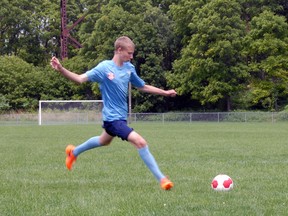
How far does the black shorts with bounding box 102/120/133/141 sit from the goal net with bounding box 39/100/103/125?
1463 inches

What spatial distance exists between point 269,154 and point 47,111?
32.5 m

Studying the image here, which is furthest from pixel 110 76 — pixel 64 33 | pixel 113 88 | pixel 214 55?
pixel 64 33

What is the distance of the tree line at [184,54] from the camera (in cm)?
4644

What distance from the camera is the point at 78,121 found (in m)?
44.5

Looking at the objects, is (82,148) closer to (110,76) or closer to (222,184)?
(110,76)

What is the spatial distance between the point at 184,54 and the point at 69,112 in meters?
11.3

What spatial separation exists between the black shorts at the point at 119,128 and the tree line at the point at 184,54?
39.0 meters

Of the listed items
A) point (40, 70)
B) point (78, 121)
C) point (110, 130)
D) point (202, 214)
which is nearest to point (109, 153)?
point (110, 130)

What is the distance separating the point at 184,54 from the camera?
158 ft

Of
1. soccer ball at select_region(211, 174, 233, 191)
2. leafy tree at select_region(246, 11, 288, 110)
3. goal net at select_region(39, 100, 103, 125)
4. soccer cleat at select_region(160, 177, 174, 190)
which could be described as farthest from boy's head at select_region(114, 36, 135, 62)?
leafy tree at select_region(246, 11, 288, 110)

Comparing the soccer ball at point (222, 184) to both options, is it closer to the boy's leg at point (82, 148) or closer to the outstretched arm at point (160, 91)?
the outstretched arm at point (160, 91)

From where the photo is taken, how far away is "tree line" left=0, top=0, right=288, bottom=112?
46438 millimetres

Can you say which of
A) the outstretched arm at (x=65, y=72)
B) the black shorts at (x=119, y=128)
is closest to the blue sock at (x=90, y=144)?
the black shorts at (x=119, y=128)

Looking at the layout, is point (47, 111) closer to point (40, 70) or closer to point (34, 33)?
point (40, 70)
